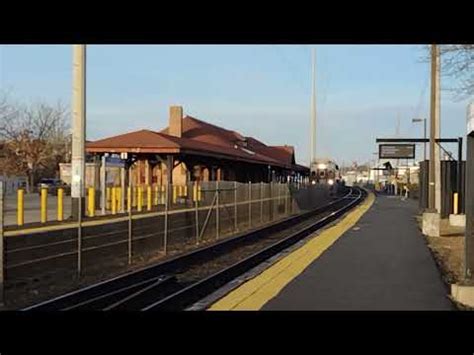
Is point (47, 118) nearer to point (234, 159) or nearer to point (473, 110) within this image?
point (234, 159)

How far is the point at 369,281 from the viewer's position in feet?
41.8

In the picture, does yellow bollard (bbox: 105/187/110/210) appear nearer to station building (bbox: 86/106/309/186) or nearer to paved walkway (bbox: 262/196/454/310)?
station building (bbox: 86/106/309/186)

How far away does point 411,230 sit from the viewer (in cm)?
2581

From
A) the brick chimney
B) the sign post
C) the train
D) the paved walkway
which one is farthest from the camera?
the train

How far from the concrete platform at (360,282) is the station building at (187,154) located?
62.6 feet

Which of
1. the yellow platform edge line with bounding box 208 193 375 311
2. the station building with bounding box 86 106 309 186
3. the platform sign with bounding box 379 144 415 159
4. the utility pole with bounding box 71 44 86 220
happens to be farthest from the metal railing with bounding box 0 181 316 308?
the platform sign with bounding box 379 144 415 159

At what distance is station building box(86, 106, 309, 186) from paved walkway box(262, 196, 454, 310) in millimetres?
19168

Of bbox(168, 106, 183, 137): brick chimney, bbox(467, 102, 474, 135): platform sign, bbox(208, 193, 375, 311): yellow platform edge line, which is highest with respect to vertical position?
bbox(168, 106, 183, 137): brick chimney

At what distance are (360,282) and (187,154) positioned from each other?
92.5ft

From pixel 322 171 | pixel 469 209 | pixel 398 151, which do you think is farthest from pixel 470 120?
pixel 322 171

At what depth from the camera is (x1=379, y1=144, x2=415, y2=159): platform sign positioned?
66438 mm

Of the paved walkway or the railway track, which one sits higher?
the paved walkway

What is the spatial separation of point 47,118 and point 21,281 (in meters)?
66.5
